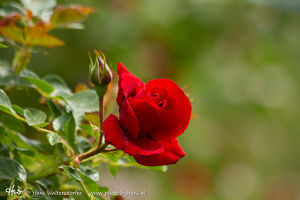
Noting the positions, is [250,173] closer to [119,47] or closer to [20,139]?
[119,47]

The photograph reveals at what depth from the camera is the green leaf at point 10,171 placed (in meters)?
0.43

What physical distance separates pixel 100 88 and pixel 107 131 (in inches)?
2.6

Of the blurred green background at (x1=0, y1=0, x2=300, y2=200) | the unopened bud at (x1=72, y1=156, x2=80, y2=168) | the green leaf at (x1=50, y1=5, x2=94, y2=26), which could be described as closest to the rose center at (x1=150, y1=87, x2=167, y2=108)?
the unopened bud at (x1=72, y1=156, x2=80, y2=168)

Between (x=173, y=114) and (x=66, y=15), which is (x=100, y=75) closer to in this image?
(x=173, y=114)

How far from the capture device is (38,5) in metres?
0.65

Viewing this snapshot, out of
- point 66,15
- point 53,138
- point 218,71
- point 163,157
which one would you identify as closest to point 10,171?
point 53,138

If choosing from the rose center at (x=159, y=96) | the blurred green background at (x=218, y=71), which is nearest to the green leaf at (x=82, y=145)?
the rose center at (x=159, y=96)

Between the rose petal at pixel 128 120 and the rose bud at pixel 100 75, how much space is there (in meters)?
0.05

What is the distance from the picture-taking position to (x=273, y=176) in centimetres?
224

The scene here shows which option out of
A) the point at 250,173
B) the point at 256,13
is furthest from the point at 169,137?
the point at 250,173

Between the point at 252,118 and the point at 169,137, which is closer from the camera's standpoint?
the point at 169,137

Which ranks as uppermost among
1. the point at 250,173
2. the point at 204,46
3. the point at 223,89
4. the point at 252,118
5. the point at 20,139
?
the point at 20,139

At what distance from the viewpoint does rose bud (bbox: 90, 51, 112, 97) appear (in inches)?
18.1

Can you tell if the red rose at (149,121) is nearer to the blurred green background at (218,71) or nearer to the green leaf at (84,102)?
the green leaf at (84,102)
